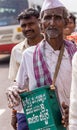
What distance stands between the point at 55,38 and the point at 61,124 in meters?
0.67

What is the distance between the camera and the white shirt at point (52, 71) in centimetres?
336

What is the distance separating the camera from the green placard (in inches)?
127

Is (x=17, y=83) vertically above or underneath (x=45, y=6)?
underneath

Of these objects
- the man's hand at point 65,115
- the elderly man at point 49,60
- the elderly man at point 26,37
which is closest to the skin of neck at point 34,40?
the elderly man at point 26,37

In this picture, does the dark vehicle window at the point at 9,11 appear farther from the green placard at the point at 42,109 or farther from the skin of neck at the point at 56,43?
the green placard at the point at 42,109

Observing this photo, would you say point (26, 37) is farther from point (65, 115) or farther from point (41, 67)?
point (65, 115)

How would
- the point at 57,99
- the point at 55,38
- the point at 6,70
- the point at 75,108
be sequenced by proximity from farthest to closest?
the point at 6,70
the point at 55,38
the point at 57,99
the point at 75,108

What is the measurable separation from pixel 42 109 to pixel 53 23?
2.17 ft

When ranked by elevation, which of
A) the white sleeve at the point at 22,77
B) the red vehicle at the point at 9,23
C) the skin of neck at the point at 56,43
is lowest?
the red vehicle at the point at 9,23

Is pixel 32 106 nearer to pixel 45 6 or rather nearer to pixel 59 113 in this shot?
pixel 59 113

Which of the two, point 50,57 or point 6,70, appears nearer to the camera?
point 50,57

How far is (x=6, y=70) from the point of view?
49.0ft

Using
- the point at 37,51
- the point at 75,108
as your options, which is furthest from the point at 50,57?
the point at 75,108

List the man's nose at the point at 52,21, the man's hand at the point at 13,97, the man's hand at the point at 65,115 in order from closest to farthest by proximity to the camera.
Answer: the man's hand at the point at 65,115
the man's hand at the point at 13,97
the man's nose at the point at 52,21
